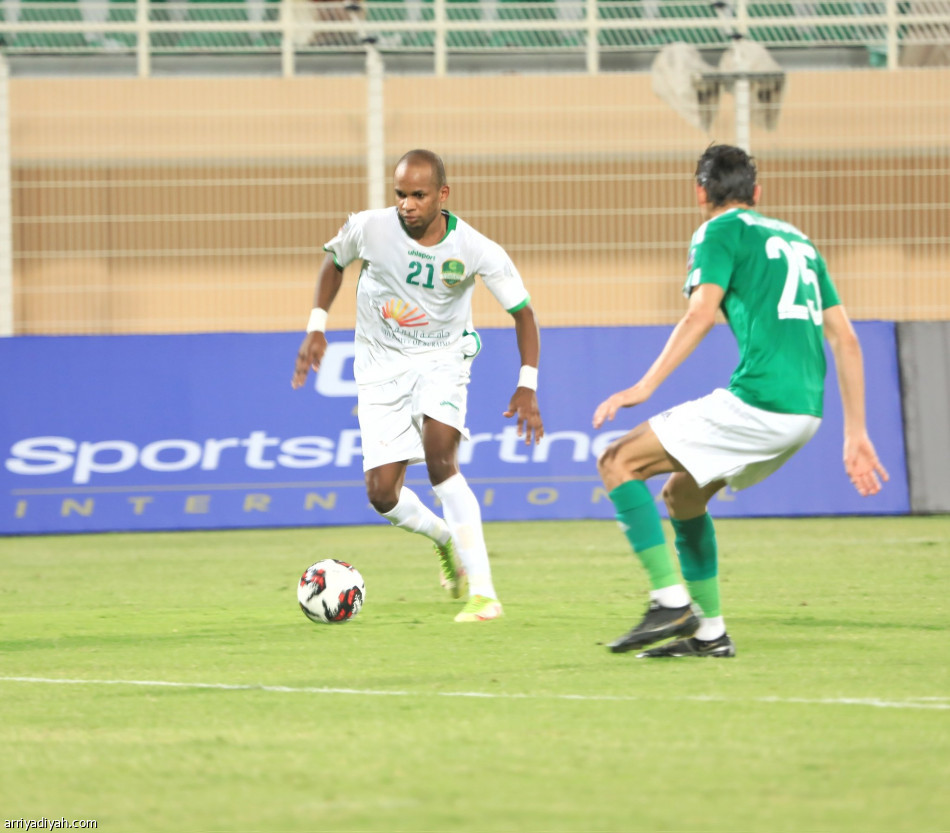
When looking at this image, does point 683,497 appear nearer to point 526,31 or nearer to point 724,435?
point 724,435

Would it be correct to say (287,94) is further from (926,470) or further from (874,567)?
(874,567)

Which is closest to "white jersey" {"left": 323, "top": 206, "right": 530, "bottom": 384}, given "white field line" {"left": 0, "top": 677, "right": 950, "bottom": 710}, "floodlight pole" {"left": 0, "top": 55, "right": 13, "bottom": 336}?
"white field line" {"left": 0, "top": 677, "right": 950, "bottom": 710}

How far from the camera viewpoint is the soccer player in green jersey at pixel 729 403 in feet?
17.3

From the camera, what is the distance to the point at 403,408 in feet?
23.6

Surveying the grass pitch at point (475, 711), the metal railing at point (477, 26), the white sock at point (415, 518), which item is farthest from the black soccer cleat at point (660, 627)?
the metal railing at point (477, 26)

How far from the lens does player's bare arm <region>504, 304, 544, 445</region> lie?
654 cm

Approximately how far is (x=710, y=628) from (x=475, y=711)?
139cm

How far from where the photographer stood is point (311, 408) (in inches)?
472

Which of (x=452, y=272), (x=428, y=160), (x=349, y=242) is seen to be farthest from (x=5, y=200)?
(x=428, y=160)

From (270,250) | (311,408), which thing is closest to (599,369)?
(311,408)

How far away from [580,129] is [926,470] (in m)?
4.48

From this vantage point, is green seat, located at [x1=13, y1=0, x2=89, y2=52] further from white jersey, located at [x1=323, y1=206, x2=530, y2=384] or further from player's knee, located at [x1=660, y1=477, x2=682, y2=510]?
player's knee, located at [x1=660, y1=477, x2=682, y2=510]

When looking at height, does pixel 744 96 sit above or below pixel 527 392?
above

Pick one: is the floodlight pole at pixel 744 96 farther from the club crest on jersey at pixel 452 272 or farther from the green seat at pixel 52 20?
the club crest on jersey at pixel 452 272
